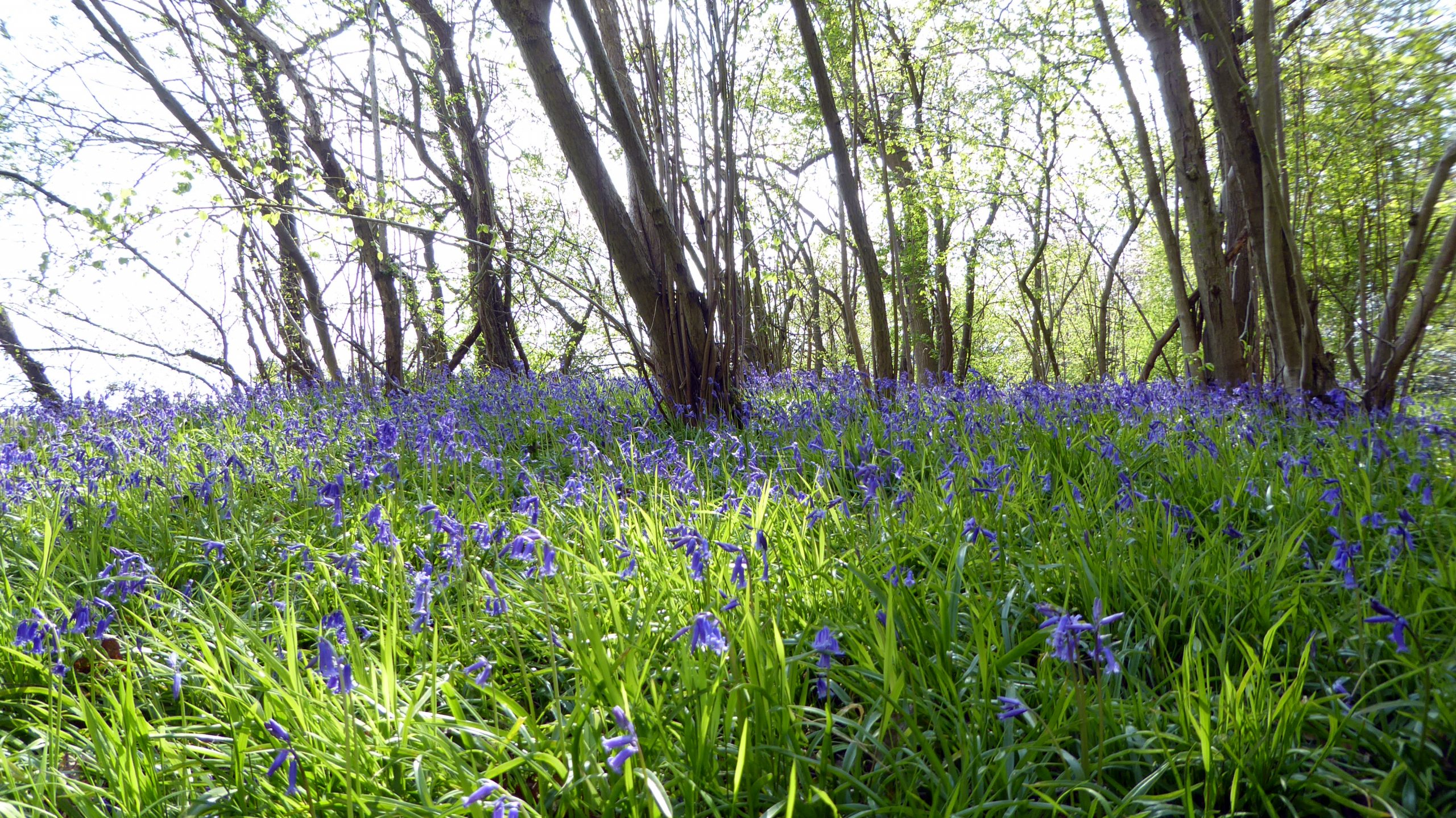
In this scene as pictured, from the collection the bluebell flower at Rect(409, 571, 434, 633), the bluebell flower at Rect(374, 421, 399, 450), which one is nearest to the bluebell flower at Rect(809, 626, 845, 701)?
the bluebell flower at Rect(409, 571, 434, 633)

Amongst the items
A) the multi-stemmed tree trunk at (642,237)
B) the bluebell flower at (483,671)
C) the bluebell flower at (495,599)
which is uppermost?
the multi-stemmed tree trunk at (642,237)

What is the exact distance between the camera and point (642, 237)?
17.0 feet

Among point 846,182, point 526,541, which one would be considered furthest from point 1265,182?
point 526,541

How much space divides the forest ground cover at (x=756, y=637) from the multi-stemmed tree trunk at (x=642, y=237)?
1515 mm

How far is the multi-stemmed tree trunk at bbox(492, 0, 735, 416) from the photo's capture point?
4.84 metres

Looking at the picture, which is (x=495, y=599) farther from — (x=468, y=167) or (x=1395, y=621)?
(x=468, y=167)

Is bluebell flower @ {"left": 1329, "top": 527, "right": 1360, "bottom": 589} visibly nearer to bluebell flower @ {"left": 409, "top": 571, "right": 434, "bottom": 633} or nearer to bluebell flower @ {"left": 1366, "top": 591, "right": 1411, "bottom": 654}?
bluebell flower @ {"left": 1366, "top": 591, "right": 1411, "bottom": 654}

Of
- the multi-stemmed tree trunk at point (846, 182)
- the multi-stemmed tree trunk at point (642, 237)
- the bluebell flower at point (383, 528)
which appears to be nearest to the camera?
the bluebell flower at point (383, 528)

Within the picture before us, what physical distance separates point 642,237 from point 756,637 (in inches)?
160

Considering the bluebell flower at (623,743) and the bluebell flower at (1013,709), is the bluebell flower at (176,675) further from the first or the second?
the bluebell flower at (1013,709)

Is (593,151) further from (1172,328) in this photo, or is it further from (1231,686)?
(1172,328)

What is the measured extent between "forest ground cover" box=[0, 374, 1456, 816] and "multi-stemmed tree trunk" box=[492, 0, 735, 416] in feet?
4.97

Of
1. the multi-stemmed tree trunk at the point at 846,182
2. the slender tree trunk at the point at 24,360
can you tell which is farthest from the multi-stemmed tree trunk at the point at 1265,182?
the slender tree trunk at the point at 24,360

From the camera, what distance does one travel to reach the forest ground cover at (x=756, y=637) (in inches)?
54.9
